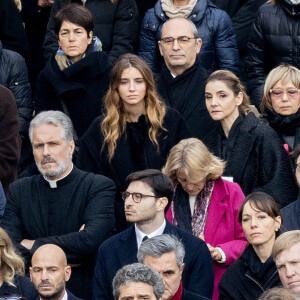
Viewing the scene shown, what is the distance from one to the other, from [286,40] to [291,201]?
6.45ft

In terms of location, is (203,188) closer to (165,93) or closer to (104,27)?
(165,93)

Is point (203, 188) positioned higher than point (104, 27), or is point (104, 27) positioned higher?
point (104, 27)

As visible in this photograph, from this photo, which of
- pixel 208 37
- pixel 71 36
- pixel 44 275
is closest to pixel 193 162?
pixel 44 275

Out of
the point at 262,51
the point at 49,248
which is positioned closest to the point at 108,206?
the point at 49,248

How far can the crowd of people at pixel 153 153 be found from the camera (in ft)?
32.1

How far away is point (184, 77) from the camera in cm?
1166

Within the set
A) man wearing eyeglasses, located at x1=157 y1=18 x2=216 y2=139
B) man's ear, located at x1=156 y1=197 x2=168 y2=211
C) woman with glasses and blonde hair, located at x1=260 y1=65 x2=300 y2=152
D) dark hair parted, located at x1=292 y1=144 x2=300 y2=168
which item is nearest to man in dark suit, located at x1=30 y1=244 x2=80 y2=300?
man's ear, located at x1=156 y1=197 x2=168 y2=211

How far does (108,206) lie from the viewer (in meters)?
10.2

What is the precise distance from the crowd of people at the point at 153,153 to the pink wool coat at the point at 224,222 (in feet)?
0.04

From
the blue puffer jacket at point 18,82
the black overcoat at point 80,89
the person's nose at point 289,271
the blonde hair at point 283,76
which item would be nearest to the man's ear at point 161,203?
the person's nose at point 289,271

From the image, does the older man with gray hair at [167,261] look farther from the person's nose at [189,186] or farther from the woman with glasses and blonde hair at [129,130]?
the woman with glasses and blonde hair at [129,130]

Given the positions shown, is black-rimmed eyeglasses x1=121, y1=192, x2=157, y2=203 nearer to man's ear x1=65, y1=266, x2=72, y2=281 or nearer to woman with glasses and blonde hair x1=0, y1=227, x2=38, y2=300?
man's ear x1=65, y1=266, x2=72, y2=281

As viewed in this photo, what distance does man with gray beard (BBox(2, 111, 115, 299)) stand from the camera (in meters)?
10.1

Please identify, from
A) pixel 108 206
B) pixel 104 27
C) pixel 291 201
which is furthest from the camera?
pixel 104 27
